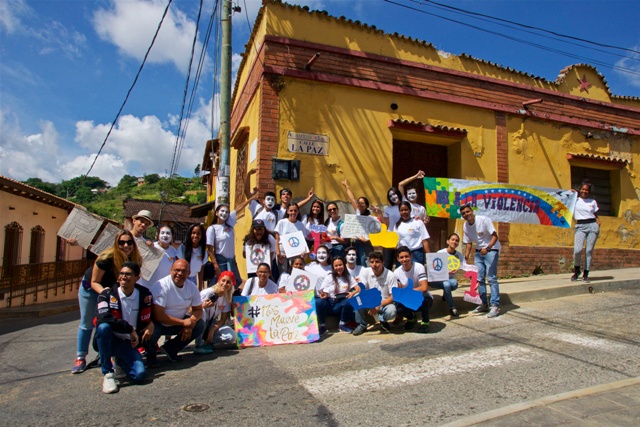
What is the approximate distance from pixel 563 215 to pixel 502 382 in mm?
6717

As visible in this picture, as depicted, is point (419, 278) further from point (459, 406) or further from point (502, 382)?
point (459, 406)

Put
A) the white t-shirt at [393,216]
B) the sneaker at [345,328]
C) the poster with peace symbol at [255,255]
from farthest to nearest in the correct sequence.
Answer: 1. the white t-shirt at [393,216]
2. the poster with peace symbol at [255,255]
3. the sneaker at [345,328]

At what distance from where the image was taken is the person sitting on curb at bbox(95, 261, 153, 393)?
14.1 ft

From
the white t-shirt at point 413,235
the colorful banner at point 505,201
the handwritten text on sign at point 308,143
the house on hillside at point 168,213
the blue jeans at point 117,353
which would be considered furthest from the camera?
the house on hillside at point 168,213

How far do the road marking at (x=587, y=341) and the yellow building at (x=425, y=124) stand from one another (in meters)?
4.53

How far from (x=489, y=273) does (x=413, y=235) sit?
1.26 m

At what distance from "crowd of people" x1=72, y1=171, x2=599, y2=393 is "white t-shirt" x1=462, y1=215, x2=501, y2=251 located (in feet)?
0.05

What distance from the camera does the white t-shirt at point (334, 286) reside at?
20.8 ft

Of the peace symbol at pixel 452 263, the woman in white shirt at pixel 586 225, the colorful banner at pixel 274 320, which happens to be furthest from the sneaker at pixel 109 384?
the woman in white shirt at pixel 586 225

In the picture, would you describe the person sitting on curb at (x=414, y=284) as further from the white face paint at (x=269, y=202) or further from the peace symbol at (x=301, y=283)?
the white face paint at (x=269, y=202)

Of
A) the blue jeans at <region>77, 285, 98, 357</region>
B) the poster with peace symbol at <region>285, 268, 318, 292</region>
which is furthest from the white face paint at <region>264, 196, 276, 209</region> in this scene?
the blue jeans at <region>77, 285, 98, 357</region>

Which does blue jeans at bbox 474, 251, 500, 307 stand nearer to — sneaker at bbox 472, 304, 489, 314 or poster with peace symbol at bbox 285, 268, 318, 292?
sneaker at bbox 472, 304, 489, 314

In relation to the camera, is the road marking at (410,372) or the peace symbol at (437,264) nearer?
the road marking at (410,372)

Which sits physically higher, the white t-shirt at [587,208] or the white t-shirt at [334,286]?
the white t-shirt at [587,208]
